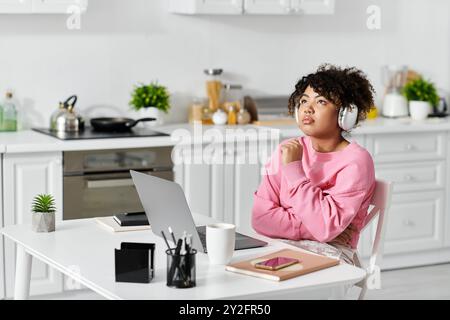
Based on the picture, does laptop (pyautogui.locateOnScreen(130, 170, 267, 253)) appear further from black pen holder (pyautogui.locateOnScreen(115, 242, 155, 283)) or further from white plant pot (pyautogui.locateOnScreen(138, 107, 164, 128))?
white plant pot (pyautogui.locateOnScreen(138, 107, 164, 128))

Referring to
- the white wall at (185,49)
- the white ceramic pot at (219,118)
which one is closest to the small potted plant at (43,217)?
the white wall at (185,49)

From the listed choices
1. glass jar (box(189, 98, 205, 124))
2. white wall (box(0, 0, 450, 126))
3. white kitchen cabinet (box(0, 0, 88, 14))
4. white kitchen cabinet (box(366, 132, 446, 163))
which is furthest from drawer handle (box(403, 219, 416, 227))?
white kitchen cabinet (box(0, 0, 88, 14))

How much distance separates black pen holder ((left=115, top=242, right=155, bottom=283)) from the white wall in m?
2.68

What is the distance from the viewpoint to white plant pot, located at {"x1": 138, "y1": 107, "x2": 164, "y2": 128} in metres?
4.85

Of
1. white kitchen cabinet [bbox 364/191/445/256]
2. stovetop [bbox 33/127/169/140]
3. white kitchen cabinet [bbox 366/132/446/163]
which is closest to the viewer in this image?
stovetop [bbox 33/127/169/140]

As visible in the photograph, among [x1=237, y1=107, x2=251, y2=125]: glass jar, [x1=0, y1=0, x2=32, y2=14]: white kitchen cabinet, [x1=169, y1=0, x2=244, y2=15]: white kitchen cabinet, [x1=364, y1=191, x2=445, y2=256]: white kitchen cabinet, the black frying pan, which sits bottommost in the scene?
[x1=364, y1=191, x2=445, y2=256]: white kitchen cabinet

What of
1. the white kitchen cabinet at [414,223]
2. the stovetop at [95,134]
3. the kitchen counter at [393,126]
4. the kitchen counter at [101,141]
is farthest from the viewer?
the white kitchen cabinet at [414,223]

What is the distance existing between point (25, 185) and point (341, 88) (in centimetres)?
194

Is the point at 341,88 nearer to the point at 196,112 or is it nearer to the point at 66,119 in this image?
the point at 66,119

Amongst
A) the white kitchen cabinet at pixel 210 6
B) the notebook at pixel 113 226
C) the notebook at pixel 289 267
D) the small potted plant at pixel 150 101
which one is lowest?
the notebook at pixel 289 267

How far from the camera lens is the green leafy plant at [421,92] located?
550cm

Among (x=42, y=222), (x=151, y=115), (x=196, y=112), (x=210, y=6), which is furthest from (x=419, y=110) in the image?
(x=42, y=222)

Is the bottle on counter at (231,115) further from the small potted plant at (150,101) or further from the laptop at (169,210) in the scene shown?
the laptop at (169,210)

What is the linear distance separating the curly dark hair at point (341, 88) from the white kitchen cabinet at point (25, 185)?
1.71 meters
